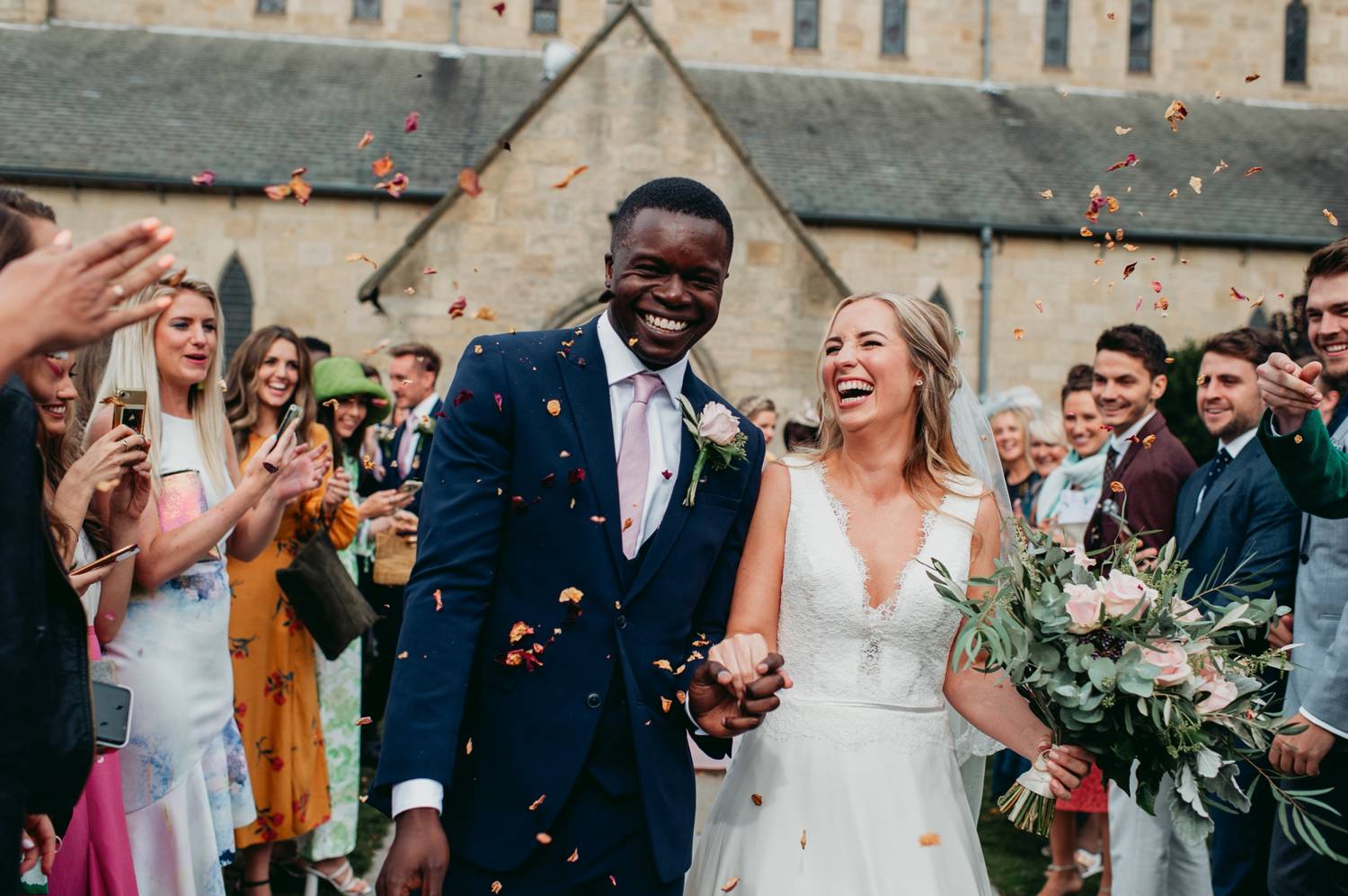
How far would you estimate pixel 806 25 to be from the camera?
23.4m

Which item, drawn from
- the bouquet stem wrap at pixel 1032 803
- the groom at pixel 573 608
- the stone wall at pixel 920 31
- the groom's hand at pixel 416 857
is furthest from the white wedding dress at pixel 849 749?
the stone wall at pixel 920 31

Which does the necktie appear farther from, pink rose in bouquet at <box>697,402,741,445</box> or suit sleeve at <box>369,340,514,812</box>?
suit sleeve at <box>369,340,514,812</box>

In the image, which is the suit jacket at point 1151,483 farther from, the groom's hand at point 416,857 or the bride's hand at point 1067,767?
the groom's hand at point 416,857

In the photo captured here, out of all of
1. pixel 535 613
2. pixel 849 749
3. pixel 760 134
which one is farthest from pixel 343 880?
pixel 760 134

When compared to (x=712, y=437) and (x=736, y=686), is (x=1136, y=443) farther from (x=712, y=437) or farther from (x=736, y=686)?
(x=736, y=686)

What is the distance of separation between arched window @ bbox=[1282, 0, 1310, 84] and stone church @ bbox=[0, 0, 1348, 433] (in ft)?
0.17

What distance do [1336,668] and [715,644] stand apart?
2139mm

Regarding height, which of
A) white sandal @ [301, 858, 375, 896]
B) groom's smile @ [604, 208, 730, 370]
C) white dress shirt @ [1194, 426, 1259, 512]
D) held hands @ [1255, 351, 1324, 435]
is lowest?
white sandal @ [301, 858, 375, 896]

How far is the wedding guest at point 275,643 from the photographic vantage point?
5.31 meters

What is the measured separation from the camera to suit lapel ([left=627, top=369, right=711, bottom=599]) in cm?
279

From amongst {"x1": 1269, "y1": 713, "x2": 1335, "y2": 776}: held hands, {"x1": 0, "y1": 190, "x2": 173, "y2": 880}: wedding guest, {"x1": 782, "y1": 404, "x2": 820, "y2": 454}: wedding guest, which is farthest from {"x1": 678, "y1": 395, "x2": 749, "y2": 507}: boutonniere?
{"x1": 782, "y1": 404, "x2": 820, "y2": 454}: wedding guest

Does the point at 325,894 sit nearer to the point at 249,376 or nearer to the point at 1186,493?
the point at 249,376

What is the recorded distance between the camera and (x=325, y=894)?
230 inches

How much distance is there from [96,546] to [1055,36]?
24136mm
